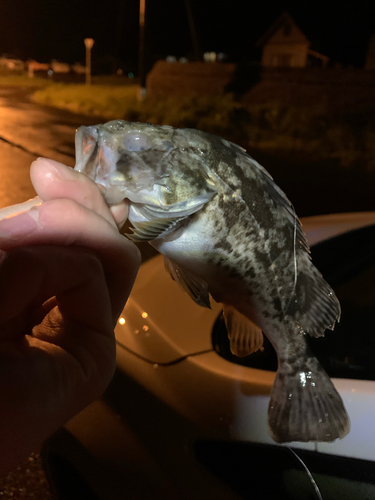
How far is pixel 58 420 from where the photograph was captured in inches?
30.4

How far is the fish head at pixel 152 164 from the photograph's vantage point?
42.0 inches

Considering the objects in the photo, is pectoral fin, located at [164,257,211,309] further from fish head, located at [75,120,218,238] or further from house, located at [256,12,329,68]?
house, located at [256,12,329,68]

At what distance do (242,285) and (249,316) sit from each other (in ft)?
0.58

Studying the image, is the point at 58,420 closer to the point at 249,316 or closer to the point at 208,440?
the point at 249,316

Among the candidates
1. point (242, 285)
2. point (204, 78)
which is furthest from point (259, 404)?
point (204, 78)

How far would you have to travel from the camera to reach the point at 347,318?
1.95 meters

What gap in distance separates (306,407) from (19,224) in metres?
1.32

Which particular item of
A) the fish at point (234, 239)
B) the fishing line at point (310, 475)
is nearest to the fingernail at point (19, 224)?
the fish at point (234, 239)

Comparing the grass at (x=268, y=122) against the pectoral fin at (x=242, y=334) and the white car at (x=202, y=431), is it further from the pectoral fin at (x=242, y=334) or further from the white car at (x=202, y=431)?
the pectoral fin at (x=242, y=334)

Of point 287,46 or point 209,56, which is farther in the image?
point 209,56

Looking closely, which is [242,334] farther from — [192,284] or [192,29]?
[192,29]

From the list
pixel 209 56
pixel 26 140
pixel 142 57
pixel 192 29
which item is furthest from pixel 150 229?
pixel 209 56

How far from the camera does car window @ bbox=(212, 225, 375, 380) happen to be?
1701 mm

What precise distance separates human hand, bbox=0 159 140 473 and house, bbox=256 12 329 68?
29488 millimetres
